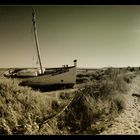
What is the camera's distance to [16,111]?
5.31 m

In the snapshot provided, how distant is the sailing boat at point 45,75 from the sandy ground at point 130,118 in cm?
92

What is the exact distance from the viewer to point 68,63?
17.8 ft

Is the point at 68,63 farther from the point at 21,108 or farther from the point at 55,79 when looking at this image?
the point at 21,108

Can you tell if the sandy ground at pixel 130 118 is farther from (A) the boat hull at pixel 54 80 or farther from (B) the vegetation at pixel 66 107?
(A) the boat hull at pixel 54 80

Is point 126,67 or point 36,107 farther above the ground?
point 126,67

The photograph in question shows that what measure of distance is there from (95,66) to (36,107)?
111cm

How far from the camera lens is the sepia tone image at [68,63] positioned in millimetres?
5344

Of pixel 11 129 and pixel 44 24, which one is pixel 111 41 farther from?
pixel 11 129

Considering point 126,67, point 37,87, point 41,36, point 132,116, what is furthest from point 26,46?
point 132,116

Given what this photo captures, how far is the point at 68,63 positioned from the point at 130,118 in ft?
4.16

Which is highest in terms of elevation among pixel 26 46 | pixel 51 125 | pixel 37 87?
pixel 26 46
